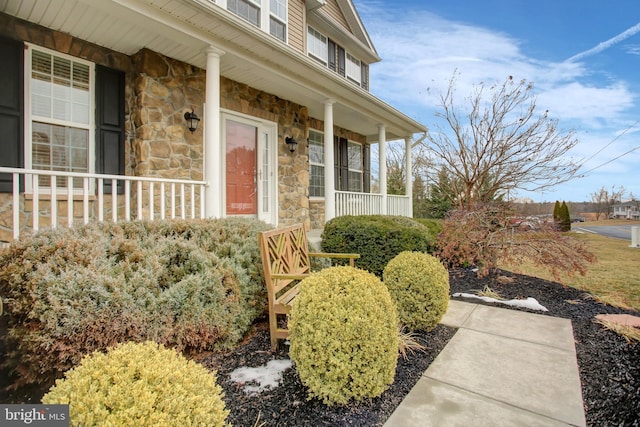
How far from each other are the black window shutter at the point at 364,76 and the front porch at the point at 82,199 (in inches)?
278

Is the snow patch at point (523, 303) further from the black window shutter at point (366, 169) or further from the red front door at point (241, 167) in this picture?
the black window shutter at point (366, 169)

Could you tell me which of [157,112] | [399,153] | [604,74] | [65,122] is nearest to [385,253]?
[157,112]

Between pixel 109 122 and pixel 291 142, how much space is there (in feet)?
10.3

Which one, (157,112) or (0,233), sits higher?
(157,112)

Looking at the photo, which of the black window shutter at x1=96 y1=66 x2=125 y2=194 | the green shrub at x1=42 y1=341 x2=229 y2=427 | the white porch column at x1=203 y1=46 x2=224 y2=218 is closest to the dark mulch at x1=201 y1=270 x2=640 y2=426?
the green shrub at x1=42 y1=341 x2=229 y2=427

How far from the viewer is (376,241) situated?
16.3 feet

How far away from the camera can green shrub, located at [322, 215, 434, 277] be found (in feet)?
16.1

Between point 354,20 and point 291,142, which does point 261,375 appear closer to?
point 291,142

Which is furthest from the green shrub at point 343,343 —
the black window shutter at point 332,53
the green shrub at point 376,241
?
the black window shutter at point 332,53

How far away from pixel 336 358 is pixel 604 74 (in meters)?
11.2

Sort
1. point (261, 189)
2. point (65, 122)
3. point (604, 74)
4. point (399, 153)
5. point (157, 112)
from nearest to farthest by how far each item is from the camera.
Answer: point (65, 122) < point (157, 112) < point (261, 189) < point (604, 74) < point (399, 153)

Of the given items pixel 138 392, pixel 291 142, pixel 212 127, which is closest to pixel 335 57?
pixel 291 142

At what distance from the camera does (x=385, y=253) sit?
4922 millimetres

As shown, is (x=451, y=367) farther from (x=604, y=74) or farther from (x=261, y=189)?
(x=604, y=74)
